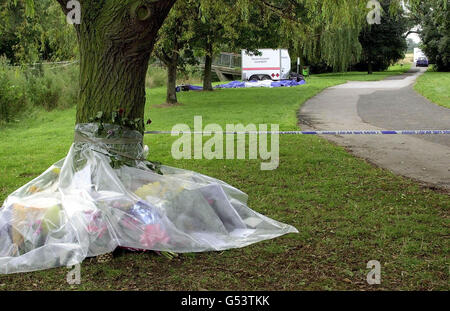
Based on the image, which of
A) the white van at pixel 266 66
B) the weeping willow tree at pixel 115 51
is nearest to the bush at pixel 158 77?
the white van at pixel 266 66

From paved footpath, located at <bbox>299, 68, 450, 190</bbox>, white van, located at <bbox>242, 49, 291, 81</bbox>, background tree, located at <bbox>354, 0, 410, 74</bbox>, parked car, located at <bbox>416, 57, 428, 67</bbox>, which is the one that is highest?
background tree, located at <bbox>354, 0, 410, 74</bbox>

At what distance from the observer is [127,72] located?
5.29 metres

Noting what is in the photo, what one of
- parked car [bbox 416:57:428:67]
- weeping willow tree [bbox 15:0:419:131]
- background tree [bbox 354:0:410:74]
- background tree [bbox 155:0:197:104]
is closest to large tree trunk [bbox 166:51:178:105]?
background tree [bbox 155:0:197:104]

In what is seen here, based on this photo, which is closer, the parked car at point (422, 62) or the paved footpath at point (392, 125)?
the paved footpath at point (392, 125)

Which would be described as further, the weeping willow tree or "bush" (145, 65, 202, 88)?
"bush" (145, 65, 202, 88)

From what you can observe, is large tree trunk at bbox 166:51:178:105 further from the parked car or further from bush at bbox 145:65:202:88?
the parked car

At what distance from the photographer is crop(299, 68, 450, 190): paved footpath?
28.1 feet

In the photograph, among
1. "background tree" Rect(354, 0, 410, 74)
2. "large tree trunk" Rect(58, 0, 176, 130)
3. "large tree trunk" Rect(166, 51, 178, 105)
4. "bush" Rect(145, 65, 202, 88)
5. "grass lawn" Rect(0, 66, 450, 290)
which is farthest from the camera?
"background tree" Rect(354, 0, 410, 74)

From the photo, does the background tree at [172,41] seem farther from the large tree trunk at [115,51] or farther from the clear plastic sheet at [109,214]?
the clear plastic sheet at [109,214]

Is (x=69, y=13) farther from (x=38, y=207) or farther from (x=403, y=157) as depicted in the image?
(x=403, y=157)

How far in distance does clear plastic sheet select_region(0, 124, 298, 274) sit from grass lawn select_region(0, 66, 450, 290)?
0.53 feet

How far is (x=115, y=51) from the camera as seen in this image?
519cm

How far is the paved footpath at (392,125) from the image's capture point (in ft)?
28.1

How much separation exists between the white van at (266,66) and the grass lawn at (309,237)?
1128 inches
